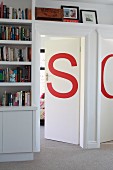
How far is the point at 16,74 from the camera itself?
4.13 m

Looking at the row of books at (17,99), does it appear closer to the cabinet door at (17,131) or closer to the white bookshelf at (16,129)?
the white bookshelf at (16,129)

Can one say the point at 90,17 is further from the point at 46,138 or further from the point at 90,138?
the point at 46,138

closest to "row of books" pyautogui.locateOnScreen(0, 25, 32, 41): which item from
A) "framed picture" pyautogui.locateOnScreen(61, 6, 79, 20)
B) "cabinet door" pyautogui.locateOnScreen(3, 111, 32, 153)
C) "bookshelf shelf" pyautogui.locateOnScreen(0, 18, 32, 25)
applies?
"bookshelf shelf" pyautogui.locateOnScreen(0, 18, 32, 25)

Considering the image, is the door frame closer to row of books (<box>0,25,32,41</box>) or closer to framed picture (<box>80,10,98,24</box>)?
framed picture (<box>80,10,98,24</box>)

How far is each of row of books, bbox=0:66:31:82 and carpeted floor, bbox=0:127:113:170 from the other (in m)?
1.26

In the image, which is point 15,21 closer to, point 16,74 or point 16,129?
point 16,74

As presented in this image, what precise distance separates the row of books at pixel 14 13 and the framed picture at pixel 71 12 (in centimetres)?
71

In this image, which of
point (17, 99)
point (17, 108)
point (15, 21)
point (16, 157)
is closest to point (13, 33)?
point (15, 21)

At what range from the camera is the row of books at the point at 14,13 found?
4043 millimetres

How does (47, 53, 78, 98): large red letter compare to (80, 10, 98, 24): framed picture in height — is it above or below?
below

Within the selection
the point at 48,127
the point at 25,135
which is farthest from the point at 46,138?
the point at 25,135

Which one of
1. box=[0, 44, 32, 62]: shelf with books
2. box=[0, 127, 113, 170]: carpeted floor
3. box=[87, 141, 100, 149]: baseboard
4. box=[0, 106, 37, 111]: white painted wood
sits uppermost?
box=[0, 44, 32, 62]: shelf with books

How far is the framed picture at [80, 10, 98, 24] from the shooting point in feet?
Result: 15.1

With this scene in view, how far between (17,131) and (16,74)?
0.91 m
